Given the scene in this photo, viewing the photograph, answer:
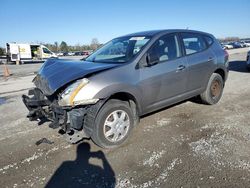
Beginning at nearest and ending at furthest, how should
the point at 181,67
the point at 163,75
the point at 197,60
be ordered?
1. the point at 163,75
2. the point at 181,67
3. the point at 197,60

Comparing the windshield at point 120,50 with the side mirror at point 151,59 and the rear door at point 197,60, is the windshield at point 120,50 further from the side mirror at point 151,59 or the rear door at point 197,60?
the rear door at point 197,60

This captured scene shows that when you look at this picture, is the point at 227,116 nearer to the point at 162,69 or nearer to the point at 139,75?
the point at 162,69

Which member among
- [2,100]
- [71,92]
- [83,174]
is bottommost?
[83,174]

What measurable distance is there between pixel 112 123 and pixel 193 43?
2.70 m

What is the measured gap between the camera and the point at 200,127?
450 centimetres

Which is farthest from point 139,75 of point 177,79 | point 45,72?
point 45,72

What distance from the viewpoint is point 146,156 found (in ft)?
11.4

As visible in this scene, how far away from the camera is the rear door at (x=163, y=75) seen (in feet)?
13.3

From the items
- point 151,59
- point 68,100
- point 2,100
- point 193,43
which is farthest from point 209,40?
point 2,100

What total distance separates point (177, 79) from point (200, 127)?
1.01 m

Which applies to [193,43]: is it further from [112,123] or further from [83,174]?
[83,174]

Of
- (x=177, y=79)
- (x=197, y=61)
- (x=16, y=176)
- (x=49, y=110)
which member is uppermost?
(x=197, y=61)

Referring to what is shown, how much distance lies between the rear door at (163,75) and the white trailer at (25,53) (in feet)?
83.5

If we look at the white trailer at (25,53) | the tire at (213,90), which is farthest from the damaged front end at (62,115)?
the white trailer at (25,53)
